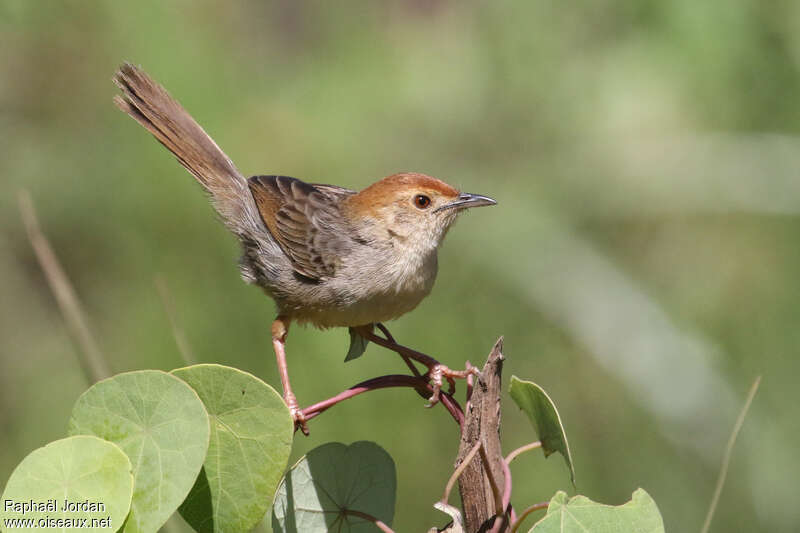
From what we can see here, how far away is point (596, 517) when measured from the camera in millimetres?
2059

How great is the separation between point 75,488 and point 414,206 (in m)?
2.58

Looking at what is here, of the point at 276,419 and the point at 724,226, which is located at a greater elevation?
the point at 724,226

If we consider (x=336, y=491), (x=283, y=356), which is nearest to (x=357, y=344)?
(x=283, y=356)

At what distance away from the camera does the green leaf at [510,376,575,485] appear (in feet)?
7.40

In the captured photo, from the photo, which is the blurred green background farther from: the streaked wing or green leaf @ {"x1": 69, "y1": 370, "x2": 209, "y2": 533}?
green leaf @ {"x1": 69, "y1": 370, "x2": 209, "y2": 533}

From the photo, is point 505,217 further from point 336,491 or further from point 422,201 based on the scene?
point 336,491

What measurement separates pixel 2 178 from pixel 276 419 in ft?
16.6

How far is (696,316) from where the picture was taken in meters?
5.66

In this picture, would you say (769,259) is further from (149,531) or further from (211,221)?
(149,531)

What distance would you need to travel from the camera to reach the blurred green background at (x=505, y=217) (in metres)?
5.25

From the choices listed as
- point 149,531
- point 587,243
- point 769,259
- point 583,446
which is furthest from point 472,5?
point 149,531

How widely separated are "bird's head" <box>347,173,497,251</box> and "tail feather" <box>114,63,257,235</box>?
74 cm

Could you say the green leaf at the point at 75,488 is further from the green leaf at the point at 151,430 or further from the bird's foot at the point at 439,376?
the bird's foot at the point at 439,376

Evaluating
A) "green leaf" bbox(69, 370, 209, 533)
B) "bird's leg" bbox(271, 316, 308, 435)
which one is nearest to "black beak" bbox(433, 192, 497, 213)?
"bird's leg" bbox(271, 316, 308, 435)
